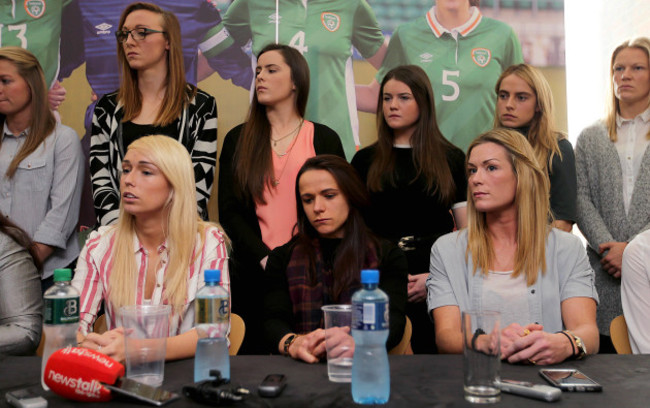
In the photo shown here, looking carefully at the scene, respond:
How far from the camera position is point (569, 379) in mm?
1462

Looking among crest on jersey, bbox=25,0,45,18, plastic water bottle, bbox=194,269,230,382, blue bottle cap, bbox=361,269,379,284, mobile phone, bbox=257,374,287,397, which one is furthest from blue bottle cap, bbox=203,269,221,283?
crest on jersey, bbox=25,0,45,18

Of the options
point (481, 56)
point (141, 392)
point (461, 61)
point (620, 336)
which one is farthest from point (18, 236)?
point (481, 56)

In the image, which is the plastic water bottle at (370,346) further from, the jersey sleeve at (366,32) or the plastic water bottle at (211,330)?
the jersey sleeve at (366,32)

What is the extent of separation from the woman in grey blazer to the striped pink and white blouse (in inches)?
71.8

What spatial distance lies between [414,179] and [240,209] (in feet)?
2.61

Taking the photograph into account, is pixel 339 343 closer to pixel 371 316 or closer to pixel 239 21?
pixel 371 316

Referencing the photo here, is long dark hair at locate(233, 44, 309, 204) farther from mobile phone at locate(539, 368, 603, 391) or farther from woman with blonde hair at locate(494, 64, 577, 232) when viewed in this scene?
mobile phone at locate(539, 368, 603, 391)

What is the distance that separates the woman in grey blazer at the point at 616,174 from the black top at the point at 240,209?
4.14ft

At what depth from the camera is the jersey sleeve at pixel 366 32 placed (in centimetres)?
359

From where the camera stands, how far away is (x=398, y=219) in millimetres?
2824

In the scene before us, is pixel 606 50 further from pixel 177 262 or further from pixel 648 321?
pixel 177 262

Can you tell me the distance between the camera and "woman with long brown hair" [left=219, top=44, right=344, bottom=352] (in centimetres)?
282

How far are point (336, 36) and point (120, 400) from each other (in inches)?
104

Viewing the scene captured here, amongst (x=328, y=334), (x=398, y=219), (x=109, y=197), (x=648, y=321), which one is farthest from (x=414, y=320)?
(x=109, y=197)
